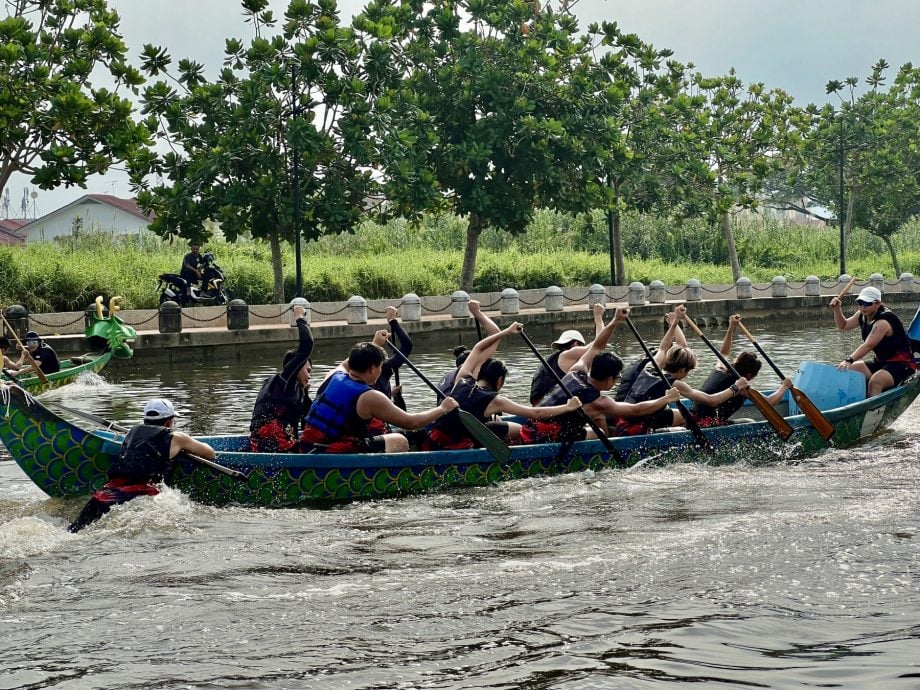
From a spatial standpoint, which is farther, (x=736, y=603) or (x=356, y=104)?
(x=356, y=104)

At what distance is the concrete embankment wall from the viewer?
79.6ft

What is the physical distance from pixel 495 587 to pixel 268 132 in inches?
854

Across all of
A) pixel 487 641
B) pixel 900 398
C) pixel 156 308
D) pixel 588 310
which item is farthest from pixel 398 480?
pixel 588 310

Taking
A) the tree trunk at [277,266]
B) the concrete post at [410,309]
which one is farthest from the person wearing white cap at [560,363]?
the tree trunk at [277,266]

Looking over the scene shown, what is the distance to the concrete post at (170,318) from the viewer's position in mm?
24062

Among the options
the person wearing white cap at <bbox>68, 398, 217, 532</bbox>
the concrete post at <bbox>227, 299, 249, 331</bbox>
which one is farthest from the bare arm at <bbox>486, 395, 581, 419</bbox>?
the concrete post at <bbox>227, 299, 249, 331</bbox>

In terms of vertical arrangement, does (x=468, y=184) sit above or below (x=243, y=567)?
above

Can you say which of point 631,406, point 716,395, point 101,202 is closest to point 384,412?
point 631,406

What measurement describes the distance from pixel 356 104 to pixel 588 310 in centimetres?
813

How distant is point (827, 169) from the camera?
162 feet

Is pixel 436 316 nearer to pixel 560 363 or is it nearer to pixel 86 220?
pixel 560 363

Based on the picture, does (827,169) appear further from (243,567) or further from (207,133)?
(243,567)

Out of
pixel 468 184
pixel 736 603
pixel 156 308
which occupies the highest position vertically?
pixel 468 184

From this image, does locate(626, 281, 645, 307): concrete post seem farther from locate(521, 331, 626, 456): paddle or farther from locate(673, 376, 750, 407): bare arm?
Answer: locate(521, 331, 626, 456): paddle
